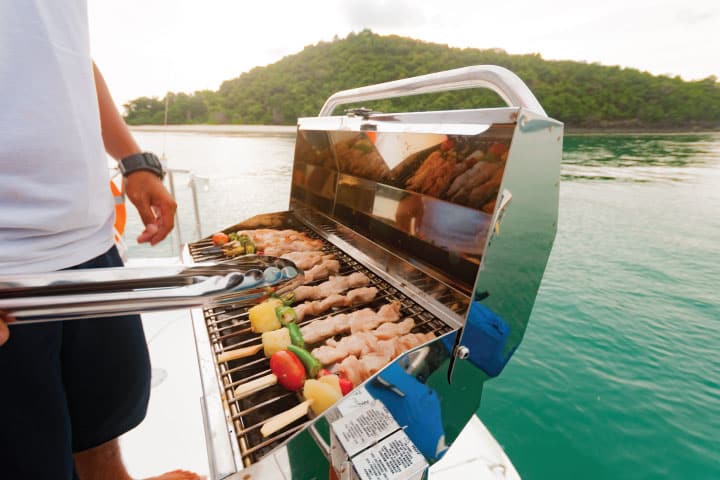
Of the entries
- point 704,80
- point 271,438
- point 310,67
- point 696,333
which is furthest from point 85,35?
point 704,80

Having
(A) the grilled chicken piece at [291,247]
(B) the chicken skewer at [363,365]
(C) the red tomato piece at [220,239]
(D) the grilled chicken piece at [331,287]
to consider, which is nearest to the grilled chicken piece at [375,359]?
(B) the chicken skewer at [363,365]

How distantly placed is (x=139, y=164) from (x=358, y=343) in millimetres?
1291

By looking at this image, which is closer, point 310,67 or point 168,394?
point 168,394

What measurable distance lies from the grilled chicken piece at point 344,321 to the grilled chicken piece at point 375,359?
0.21 meters

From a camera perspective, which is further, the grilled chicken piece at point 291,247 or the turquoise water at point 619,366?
the turquoise water at point 619,366

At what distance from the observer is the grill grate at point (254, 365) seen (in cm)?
120

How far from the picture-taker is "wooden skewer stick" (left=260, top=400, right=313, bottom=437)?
1206mm

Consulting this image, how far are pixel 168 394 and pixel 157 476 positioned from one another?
740 mm

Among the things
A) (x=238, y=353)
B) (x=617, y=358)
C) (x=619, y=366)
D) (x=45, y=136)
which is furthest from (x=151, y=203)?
(x=617, y=358)

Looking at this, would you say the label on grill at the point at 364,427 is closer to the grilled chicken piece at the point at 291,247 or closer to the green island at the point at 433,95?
the grilled chicken piece at the point at 291,247

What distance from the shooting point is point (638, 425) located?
4.51 metres

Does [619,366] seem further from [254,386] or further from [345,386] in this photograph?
[254,386]

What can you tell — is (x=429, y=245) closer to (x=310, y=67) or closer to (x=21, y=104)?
(x=21, y=104)

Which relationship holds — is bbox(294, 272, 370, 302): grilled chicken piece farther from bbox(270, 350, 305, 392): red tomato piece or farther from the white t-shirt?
the white t-shirt
